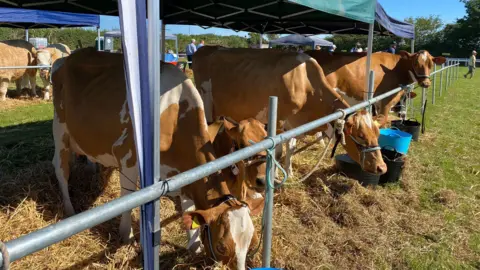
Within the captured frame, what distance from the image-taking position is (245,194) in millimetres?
3549

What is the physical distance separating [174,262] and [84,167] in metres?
2.23

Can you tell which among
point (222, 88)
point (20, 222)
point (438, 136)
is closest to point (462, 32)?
point (438, 136)

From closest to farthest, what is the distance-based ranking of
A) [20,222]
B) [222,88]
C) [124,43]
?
[124,43]
[20,222]
[222,88]

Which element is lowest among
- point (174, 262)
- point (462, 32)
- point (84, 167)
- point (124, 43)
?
point (174, 262)

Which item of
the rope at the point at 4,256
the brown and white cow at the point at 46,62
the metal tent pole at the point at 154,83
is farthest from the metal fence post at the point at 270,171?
the brown and white cow at the point at 46,62

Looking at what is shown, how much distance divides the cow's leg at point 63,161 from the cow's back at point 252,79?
2411 millimetres

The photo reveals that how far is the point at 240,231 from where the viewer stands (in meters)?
2.68

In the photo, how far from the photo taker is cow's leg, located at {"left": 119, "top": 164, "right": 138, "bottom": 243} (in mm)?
3547

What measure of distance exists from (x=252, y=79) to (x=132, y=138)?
2.74m

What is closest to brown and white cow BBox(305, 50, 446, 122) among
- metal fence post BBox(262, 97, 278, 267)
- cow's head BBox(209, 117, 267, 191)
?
cow's head BBox(209, 117, 267, 191)

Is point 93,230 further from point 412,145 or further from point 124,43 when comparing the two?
point 412,145

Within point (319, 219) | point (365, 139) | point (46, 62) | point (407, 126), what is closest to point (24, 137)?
point (319, 219)

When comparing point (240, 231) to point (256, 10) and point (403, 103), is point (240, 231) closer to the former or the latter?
point (256, 10)

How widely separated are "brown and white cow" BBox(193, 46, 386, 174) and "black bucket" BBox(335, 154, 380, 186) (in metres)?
0.30
